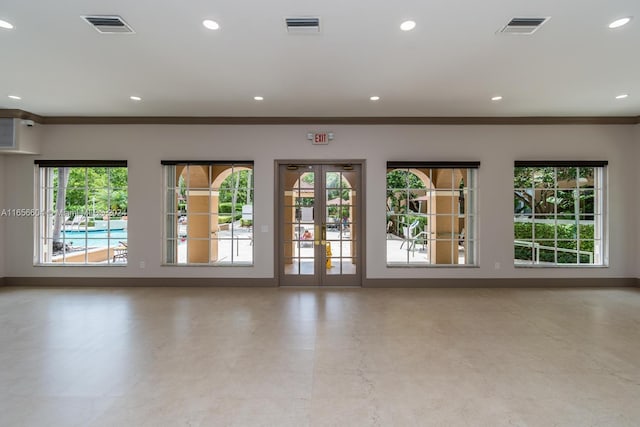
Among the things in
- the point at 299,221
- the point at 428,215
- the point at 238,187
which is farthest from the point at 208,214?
the point at 428,215

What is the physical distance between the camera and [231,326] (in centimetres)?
402

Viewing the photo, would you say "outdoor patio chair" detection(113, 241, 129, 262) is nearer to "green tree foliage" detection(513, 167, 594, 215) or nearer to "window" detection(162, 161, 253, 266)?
"window" detection(162, 161, 253, 266)

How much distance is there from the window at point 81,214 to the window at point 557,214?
727 centimetres

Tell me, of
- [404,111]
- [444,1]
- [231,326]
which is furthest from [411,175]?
[231,326]

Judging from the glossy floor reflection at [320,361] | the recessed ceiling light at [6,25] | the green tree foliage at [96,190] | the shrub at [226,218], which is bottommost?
the glossy floor reflection at [320,361]

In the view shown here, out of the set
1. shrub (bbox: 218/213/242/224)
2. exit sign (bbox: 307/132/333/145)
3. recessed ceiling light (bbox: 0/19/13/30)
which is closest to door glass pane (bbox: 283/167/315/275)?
exit sign (bbox: 307/132/333/145)

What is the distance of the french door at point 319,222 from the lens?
237 inches

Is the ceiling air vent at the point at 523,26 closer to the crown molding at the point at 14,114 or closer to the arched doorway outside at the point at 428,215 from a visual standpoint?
the arched doorway outside at the point at 428,215

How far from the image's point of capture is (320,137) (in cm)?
588

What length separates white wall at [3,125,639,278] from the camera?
233 inches

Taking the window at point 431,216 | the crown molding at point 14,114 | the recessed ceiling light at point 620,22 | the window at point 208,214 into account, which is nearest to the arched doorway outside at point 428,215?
the window at point 431,216

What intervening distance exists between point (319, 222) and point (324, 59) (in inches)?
120

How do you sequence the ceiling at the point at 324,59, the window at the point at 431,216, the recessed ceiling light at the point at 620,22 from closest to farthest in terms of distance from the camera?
the ceiling at the point at 324,59 → the recessed ceiling light at the point at 620,22 → the window at the point at 431,216

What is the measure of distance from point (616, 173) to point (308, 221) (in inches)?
220
